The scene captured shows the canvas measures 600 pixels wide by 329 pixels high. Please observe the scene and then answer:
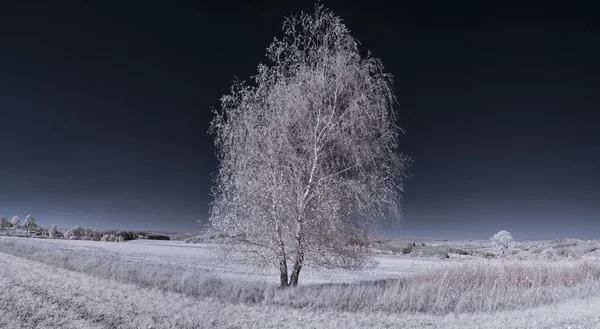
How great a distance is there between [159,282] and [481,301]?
1069cm

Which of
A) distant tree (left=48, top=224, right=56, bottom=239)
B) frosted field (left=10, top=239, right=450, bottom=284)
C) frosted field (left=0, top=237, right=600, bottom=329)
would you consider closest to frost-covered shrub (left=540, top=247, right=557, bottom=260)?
frosted field (left=10, top=239, right=450, bottom=284)

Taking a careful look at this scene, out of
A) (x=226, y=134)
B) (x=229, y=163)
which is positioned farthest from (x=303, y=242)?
(x=226, y=134)

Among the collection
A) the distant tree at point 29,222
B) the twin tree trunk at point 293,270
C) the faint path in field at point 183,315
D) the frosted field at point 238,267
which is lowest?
the frosted field at point 238,267

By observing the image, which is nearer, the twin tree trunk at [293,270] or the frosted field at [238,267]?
the twin tree trunk at [293,270]

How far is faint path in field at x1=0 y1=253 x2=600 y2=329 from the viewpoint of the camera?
8750mm

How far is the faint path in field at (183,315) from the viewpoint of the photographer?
8.75m

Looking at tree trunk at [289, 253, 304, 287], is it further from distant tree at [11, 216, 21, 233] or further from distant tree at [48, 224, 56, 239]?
distant tree at [11, 216, 21, 233]

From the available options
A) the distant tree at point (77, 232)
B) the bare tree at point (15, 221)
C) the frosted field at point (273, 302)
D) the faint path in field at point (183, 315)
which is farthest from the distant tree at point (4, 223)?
the faint path in field at point (183, 315)

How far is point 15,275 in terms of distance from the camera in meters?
15.6

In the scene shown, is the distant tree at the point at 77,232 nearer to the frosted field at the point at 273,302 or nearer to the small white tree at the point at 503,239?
the small white tree at the point at 503,239

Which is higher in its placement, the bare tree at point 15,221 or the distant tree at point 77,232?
the bare tree at point 15,221

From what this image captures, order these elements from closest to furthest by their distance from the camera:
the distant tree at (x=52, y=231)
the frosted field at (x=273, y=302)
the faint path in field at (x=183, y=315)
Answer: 1. the faint path in field at (x=183, y=315)
2. the frosted field at (x=273, y=302)
3. the distant tree at (x=52, y=231)

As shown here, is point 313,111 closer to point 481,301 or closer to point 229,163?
point 229,163

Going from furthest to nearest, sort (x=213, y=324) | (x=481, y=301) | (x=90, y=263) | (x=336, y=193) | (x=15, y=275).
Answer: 1. (x=90, y=263)
2. (x=15, y=275)
3. (x=336, y=193)
4. (x=481, y=301)
5. (x=213, y=324)
